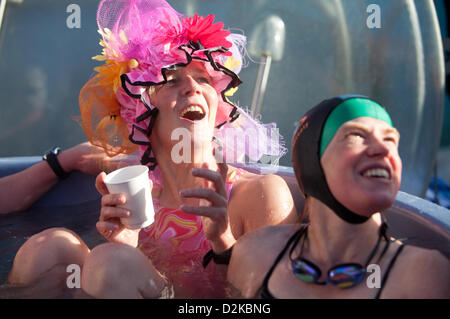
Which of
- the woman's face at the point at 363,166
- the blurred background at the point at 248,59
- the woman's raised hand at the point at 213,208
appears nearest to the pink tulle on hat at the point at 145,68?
the woman's raised hand at the point at 213,208

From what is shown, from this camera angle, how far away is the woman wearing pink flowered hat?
178 centimetres

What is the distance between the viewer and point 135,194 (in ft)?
4.98

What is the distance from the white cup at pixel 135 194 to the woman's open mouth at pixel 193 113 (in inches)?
15.3

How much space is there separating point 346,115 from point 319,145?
0.35ft

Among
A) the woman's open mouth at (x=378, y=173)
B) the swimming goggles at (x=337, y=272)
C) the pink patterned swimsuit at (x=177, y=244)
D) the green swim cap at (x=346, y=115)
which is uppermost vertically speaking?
the green swim cap at (x=346, y=115)

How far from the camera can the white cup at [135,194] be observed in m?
1.50

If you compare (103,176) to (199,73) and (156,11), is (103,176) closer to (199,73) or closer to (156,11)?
(199,73)

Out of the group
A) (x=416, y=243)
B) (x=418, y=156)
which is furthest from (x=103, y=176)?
(x=418, y=156)

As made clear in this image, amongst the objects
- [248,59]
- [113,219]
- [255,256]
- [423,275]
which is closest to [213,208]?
[255,256]

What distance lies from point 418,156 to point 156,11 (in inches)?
86.7

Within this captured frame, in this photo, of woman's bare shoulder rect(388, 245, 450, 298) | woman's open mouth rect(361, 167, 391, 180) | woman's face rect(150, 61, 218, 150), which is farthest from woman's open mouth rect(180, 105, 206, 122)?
woman's bare shoulder rect(388, 245, 450, 298)

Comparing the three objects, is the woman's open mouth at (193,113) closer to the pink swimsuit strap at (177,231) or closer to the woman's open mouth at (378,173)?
the pink swimsuit strap at (177,231)

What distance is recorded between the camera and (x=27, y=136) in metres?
4.12

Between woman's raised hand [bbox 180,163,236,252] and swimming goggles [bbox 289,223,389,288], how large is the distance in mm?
279
